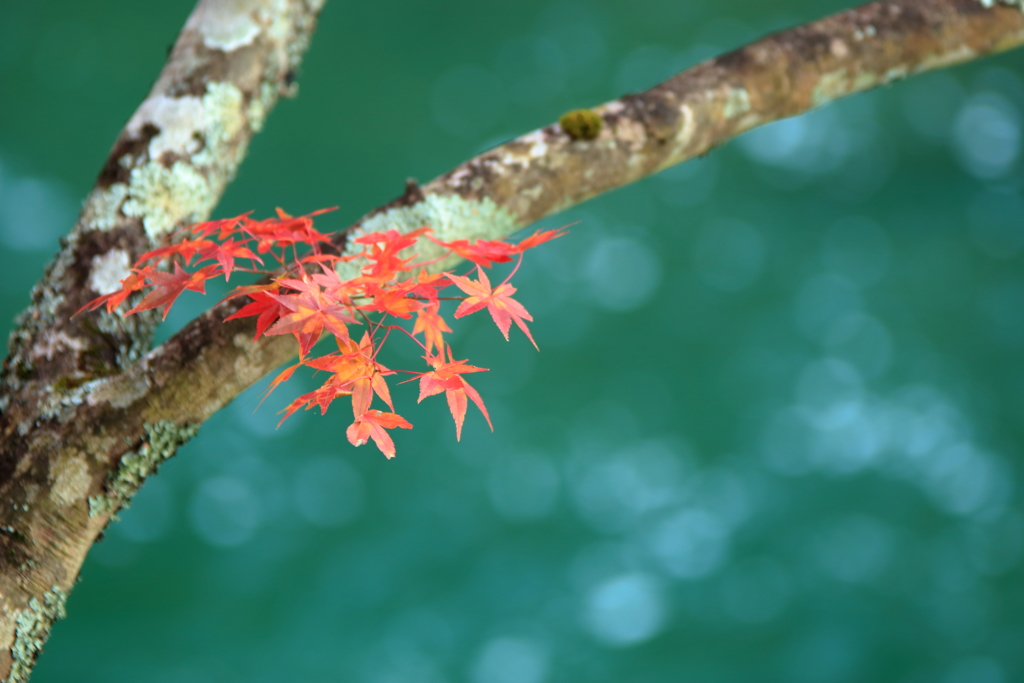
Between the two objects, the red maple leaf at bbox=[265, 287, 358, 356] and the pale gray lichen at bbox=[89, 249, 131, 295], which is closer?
the red maple leaf at bbox=[265, 287, 358, 356]

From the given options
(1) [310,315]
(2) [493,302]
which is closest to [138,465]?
(1) [310,315]

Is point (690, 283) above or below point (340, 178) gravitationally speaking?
above

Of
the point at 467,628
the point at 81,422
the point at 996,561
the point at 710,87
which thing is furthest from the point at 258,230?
the point at 996,561

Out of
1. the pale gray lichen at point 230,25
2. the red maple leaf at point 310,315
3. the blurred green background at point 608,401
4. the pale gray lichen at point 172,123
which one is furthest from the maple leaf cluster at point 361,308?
the blurred green background at point 608,401

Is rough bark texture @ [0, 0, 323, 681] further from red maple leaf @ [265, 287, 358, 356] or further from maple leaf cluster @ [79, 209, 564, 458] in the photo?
red maple leaf @ [265, 287, 358, 356]

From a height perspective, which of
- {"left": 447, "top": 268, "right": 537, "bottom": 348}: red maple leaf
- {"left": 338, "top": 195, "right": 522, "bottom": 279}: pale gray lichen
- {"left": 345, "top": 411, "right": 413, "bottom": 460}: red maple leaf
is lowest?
{"left": 345, "top": 411, "right": 413, "bottom": 460}: red maple leaf

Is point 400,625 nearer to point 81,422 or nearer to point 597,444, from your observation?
point 597,444

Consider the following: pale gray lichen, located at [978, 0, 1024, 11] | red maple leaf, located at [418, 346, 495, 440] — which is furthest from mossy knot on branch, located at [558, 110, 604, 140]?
pale gray lichen, located at [978, 0, 1024, 11]
